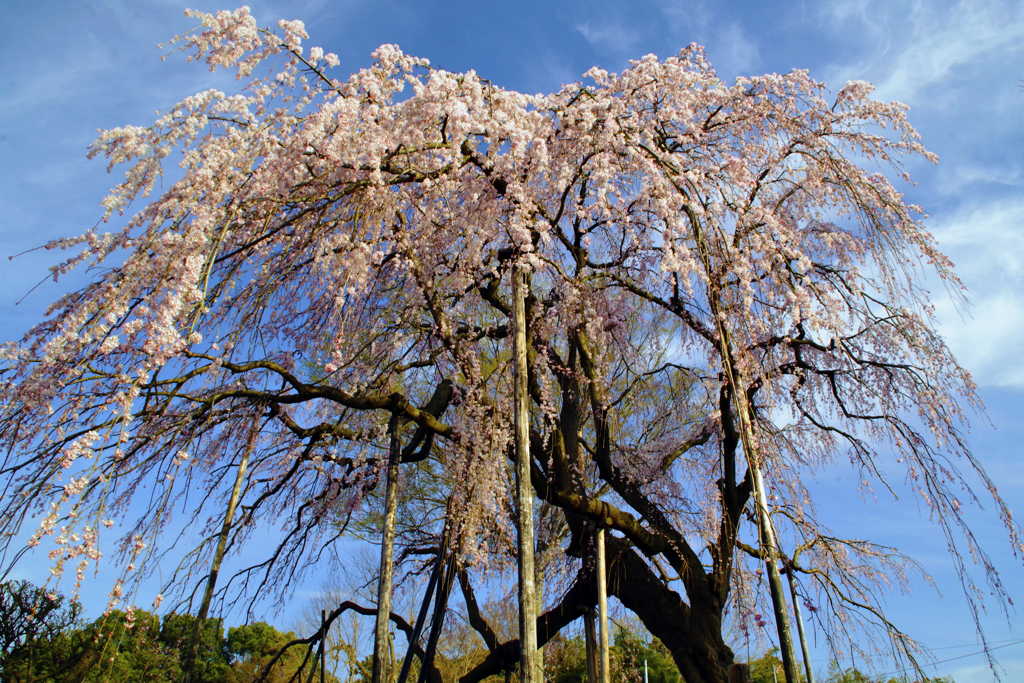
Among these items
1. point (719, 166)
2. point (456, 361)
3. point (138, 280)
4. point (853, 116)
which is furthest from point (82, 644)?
point (853, 116)

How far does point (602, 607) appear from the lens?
5992mm

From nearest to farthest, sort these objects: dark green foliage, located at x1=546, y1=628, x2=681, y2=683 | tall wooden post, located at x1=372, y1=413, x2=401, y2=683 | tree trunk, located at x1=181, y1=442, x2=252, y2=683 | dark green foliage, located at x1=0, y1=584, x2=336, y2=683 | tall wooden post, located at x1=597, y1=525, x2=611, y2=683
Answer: tall wooden post, located at x1=372, y1=413, x2=401, y2=683 → tall wooden post, located at x1=597, y1=525, x2=611, y2=683 → tree trunk, located at x1=181, y1=442, x2=252, y2=683 → dark green foliage, located at x1=0, y1=584, x2=336, y2=683 → dark green foliage, located at x1=546, y1=628, x2=681, y2=683

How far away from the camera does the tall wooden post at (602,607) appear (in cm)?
584

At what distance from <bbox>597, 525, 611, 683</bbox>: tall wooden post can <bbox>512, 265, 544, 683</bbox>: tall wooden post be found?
1629 millimetres

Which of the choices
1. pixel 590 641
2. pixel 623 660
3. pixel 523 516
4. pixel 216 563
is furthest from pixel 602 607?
pixel 623 660

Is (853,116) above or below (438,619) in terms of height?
above

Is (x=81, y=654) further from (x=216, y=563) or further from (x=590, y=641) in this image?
(x=590, y=641)

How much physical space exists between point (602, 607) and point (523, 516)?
2154 millimetres

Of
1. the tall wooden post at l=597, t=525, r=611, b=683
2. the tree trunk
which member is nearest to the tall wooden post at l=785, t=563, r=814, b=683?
the tall wooden post at l=597, t=525, r=611, b=683

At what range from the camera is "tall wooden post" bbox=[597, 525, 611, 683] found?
5.84 m

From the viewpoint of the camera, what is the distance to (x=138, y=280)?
3.42 metres

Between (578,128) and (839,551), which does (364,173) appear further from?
(839,551)

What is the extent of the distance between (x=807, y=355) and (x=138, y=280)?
605cm

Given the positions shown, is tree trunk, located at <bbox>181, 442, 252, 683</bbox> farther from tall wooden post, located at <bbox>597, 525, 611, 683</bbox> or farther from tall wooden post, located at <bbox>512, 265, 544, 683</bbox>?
tall wooden post, located at <bbox>597, 525, 611, 683</bbox>
